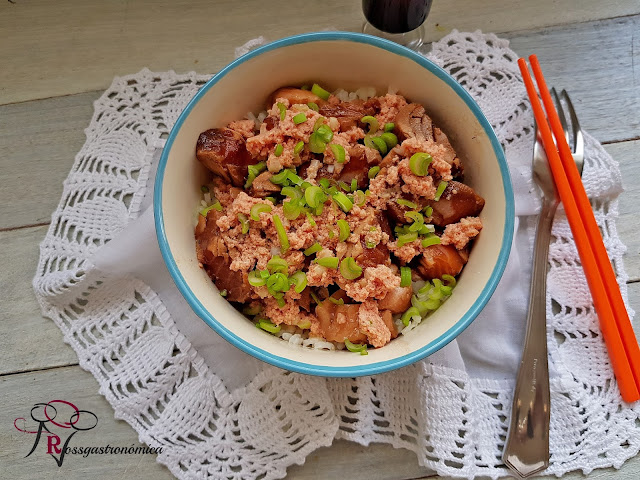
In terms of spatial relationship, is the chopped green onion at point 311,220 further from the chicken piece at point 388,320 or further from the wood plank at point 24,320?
the wood plank at point 24,320

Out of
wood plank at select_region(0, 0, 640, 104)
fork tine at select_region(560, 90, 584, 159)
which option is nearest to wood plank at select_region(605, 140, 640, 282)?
fork tine at select_region(560, 90, 584, 159)

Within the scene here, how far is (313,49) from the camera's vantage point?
5.40 ft

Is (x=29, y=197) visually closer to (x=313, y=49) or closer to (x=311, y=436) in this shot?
(x=313, y=49)

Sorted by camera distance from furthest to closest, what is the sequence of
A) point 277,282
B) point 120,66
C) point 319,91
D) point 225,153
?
point 120,66, point 319,91, point 225,153, point 277,282

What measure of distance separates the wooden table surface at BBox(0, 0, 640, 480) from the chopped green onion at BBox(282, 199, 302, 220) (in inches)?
32.9

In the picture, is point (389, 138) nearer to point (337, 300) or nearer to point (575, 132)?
point (337, 300)

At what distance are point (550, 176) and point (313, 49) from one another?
3.00 ft

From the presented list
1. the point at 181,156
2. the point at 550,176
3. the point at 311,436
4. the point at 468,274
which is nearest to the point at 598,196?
the point at 550,176

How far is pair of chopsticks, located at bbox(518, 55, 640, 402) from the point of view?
1.77 meters

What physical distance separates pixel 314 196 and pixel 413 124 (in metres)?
0.37

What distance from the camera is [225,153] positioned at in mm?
1607

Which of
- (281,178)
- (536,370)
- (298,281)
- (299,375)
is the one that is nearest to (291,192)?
(281,178)

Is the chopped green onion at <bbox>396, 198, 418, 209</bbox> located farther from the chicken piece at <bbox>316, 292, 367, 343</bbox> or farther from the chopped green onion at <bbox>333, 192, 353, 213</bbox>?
the chicken piece at <bbox>316, 292, 367, 343</bbox>

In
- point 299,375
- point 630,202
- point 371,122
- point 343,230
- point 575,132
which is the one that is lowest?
point 299,375
